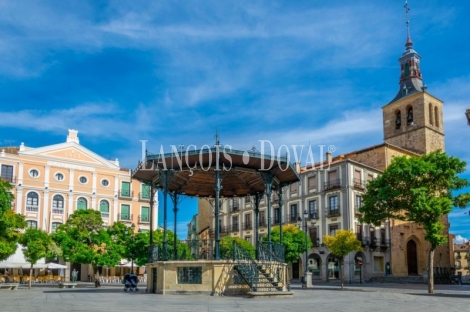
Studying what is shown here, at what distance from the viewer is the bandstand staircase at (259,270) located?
17953 millimetres

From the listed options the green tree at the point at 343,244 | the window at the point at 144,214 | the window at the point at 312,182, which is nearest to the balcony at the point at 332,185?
the window at the point at 312,182

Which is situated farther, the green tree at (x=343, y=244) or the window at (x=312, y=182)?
the window at (x=312, y=182)

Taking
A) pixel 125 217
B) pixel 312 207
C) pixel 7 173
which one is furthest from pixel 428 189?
pixel 7 173

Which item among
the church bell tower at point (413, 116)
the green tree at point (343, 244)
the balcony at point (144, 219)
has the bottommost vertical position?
the green tree at point (343, 244)

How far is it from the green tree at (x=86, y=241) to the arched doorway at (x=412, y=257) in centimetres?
3144

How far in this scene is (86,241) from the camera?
35.5m

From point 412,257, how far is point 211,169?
40232mm

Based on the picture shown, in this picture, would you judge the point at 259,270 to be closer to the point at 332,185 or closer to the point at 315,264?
→ the point at 332,185

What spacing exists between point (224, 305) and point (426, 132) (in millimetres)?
49106

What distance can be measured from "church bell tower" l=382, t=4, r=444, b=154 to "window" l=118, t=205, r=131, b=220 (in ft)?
103

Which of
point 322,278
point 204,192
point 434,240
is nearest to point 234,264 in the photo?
point 204,192

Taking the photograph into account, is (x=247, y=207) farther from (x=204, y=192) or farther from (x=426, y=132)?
A: (x=204, y=192)

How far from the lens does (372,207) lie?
29.5m

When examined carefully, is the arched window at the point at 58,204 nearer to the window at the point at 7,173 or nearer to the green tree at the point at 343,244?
the window at the point at 7,173
